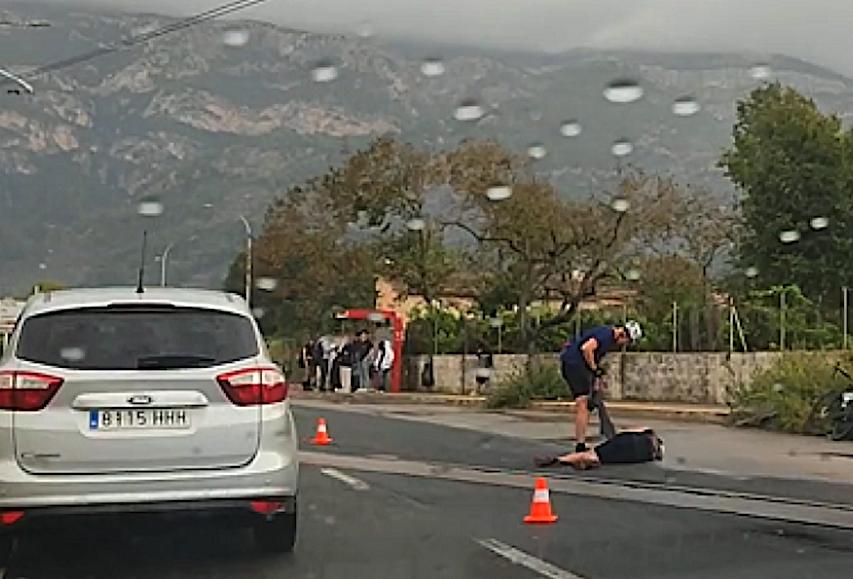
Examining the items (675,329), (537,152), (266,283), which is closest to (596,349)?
(675,329)

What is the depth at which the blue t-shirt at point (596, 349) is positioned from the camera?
15391mm

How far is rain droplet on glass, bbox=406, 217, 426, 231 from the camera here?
41.2 meters

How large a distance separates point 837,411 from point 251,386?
39.2 feet

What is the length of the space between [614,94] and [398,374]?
11.4 metres

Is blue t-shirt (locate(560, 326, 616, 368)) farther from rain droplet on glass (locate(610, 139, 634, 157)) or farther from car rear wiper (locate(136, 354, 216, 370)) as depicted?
rain droplet on glass (locate(610, 139, 634, 157))

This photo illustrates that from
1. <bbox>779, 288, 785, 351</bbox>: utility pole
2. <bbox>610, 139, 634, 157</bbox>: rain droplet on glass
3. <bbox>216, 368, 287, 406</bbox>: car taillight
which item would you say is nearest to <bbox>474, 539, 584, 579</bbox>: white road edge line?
<bbox>216, 368, 287, 406</bbox>: car taillight

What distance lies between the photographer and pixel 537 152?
127ft

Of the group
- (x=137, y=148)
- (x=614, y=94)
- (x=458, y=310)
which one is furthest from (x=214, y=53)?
(x=614, y=94)

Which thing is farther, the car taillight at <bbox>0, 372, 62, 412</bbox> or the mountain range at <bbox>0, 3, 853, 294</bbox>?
the mountain range at <bbox>0, 3, 853, 294</bbox>

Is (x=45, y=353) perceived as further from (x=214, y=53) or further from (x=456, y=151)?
(x=214, y=53)

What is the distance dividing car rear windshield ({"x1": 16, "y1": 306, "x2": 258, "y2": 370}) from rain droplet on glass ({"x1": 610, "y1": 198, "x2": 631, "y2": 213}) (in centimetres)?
2863

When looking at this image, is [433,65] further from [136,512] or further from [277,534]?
[136,512]

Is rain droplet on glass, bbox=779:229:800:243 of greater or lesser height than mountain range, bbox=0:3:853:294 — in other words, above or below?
below

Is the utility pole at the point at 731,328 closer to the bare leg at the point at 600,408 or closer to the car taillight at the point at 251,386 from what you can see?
the bare leg at the point at 600,408
